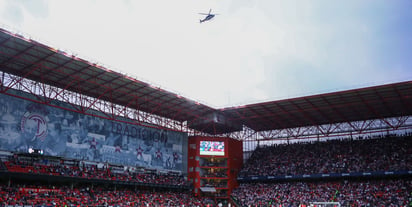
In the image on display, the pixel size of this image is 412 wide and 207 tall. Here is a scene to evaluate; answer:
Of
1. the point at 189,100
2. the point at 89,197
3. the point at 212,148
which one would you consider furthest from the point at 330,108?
the point at 89,197

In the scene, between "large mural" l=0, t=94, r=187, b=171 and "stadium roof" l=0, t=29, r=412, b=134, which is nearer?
"stadium roof" l=0, t=29, r=412, b=134

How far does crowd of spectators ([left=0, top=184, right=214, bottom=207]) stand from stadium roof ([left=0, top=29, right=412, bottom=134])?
1409cm

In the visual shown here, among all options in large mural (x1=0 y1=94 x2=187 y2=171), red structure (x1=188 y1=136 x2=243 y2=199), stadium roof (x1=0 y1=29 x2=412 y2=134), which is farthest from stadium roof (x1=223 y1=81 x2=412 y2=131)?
large mural (x1=0 y1=94 x2=187 y2=171)

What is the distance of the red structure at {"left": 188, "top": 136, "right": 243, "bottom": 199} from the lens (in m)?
73.8

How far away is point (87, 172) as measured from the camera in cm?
5838

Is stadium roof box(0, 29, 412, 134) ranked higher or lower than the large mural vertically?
higher

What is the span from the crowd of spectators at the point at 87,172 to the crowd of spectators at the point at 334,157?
16276mm

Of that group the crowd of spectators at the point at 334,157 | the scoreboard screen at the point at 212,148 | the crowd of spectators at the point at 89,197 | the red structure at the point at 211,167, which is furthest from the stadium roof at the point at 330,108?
the crowd of spectators at the point at 89,197

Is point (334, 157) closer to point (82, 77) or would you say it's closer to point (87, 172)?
point (87, 172)

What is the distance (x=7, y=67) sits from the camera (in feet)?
165

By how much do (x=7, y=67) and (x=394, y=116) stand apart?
61859mm

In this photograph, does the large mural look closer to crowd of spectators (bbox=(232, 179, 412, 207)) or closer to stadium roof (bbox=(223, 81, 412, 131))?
stadium roof (bbox=(223, 81, 412, 131))

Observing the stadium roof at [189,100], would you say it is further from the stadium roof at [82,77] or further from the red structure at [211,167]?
the red structure at [211,167]

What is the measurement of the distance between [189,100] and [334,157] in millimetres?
29535
